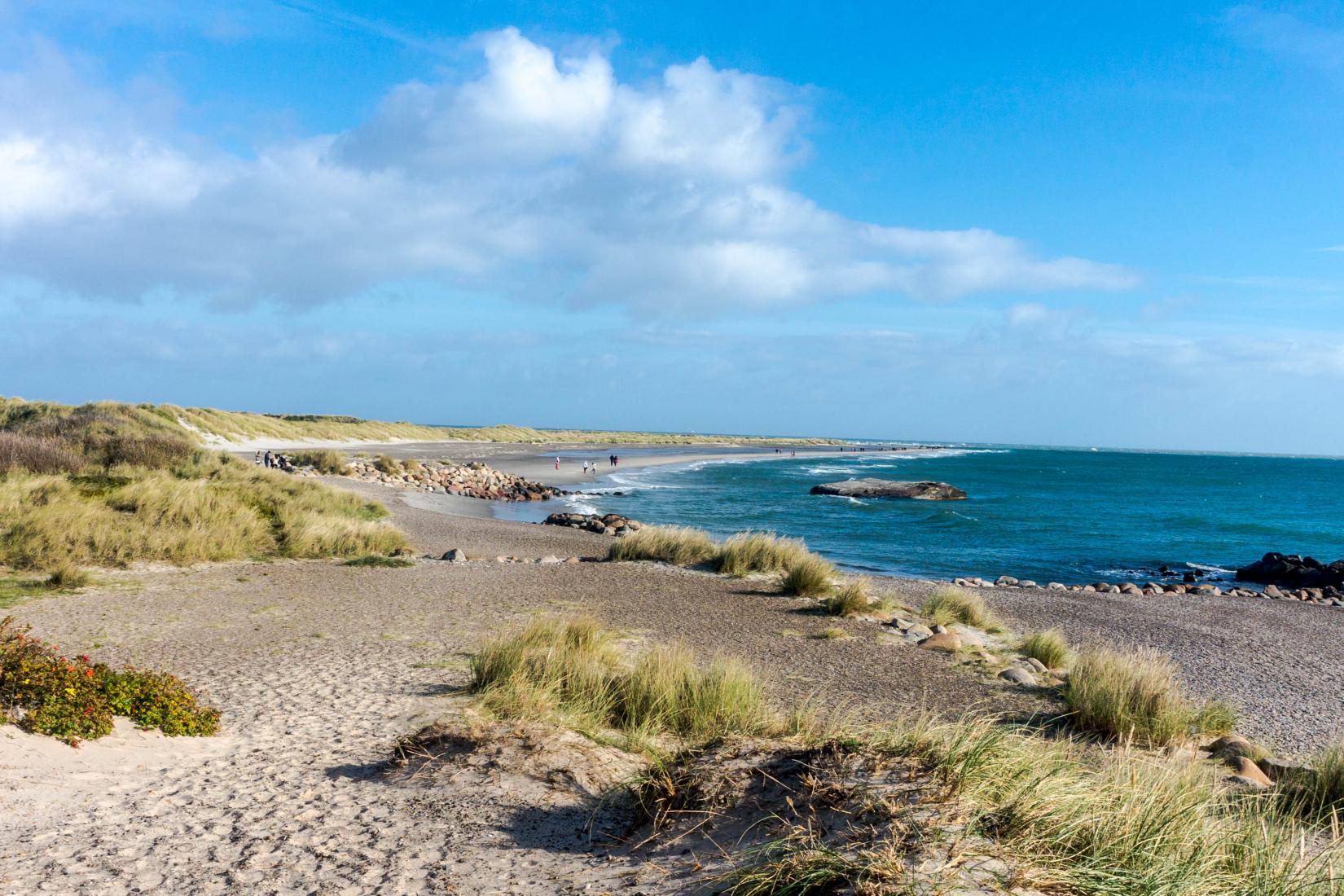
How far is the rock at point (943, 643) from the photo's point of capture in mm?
10992

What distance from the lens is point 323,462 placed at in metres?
39.0

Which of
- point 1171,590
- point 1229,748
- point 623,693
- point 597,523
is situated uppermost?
point 623,693

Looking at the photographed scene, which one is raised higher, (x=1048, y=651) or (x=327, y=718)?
(x=327, y=718)

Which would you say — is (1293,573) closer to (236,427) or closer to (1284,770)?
(1284,770)

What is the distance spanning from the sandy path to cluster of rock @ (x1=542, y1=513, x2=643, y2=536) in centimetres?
1168

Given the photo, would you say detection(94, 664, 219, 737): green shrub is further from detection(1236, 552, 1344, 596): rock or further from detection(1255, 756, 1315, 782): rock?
detection(1236, 552, 1344, 596): rock

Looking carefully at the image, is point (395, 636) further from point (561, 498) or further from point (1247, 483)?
point (1247, 483)

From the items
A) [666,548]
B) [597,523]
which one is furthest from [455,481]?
[666,548]

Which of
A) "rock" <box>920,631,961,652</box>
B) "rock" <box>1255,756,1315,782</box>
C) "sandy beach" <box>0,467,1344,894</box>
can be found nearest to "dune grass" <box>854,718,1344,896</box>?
"sandy beach" <box>0,467,1344,894</box>

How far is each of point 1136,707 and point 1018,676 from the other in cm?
194

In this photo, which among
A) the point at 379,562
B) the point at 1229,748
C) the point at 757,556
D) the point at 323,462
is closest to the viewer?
the point at 1229,748

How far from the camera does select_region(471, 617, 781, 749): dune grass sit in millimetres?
6398

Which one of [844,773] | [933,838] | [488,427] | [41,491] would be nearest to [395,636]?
[844,773]

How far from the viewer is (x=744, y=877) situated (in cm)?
339
